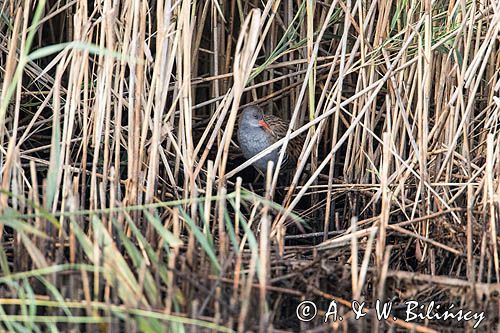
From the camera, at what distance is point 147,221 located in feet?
11.7

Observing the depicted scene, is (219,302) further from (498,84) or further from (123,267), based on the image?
(498,84)

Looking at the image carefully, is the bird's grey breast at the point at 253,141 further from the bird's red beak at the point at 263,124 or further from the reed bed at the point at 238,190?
the reed bed at the point at 238,190

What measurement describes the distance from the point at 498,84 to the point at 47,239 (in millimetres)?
2106

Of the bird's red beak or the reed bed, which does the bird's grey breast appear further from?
the reed bed

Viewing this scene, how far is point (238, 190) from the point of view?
3.36 m

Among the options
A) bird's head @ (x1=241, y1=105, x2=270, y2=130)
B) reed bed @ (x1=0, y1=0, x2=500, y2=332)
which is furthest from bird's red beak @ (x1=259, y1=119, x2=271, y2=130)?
reed bed @ (x1=0, y1=0, x2=500, y2=332)

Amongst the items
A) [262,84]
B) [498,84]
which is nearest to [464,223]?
[498,84]

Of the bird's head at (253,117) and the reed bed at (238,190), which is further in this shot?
the bird's head at (253,117)

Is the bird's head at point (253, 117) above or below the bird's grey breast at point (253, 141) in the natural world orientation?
above

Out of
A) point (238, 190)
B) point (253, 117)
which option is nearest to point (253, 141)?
point (253, 117)

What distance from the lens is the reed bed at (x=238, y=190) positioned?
120 inches

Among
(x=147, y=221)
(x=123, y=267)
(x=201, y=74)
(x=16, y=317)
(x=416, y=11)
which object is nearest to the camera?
(x=16, y=317)

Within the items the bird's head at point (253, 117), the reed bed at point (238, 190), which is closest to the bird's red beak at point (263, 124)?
the bird's head at point (253, 117)

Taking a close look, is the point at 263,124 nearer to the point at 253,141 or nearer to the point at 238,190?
the point at 253,141
